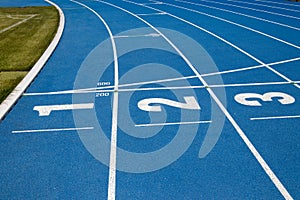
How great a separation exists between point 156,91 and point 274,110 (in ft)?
9.66

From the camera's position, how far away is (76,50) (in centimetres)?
1285

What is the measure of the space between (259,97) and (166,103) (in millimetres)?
2351

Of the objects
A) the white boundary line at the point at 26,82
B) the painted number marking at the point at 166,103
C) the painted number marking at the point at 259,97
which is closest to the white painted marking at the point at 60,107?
the white boundary line at the point at 26,82

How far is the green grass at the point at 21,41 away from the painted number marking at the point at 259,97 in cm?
587

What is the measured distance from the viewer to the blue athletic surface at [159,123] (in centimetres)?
516

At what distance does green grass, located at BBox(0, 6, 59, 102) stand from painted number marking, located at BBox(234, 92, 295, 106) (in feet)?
19.3

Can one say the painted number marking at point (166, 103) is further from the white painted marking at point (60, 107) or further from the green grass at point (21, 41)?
the green grass at point (21, 41)

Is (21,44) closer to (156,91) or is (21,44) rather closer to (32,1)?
(156,91)

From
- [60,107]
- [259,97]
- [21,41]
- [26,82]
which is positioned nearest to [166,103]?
[259,97]

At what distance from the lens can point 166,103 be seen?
25.9 ft

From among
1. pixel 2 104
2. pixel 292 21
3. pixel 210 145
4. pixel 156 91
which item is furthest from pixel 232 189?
pixel 292 21

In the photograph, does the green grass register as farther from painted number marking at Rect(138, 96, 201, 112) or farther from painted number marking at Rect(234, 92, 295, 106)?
painted number marking at Rect(234, 92, 295, 106)

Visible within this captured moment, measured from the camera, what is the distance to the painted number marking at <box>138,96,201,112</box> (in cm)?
763

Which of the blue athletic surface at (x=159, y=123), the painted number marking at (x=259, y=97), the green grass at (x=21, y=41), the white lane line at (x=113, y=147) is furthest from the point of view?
the green grass at (x=21, y=41)
